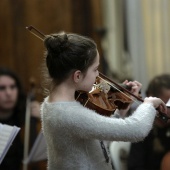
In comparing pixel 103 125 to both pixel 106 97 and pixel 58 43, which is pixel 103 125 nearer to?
pixel 106 97

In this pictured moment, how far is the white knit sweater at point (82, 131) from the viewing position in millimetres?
1715

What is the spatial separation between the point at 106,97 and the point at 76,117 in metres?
0.22

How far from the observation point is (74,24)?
429 centimetres

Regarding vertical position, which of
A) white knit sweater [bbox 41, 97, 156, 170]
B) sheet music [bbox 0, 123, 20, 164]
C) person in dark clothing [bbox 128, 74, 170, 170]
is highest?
white knit sweater [bbox 41, 97, 156, 170]

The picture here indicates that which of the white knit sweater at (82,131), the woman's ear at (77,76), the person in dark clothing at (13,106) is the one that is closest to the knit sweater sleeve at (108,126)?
the white knit sweater at (82,131)

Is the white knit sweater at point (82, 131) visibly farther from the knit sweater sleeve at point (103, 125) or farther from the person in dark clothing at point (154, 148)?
the person in dark clothing at point (154, 148)

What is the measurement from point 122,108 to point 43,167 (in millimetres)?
1342

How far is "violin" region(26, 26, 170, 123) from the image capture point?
1801mm

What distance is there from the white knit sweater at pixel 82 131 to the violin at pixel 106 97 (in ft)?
0.15

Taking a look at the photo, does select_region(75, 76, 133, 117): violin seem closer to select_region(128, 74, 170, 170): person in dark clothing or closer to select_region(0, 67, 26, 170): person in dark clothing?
select_region(128, 74, 170, 170): person in dark clothing

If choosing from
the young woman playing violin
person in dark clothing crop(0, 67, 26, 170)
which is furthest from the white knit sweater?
person in dark clothing crop(0, 67, 26, 170)

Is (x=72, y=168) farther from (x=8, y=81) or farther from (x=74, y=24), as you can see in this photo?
(x=74, y=24)

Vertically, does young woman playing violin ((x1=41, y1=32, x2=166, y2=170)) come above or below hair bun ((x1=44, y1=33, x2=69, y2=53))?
below

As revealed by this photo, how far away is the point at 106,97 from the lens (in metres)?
1.91
